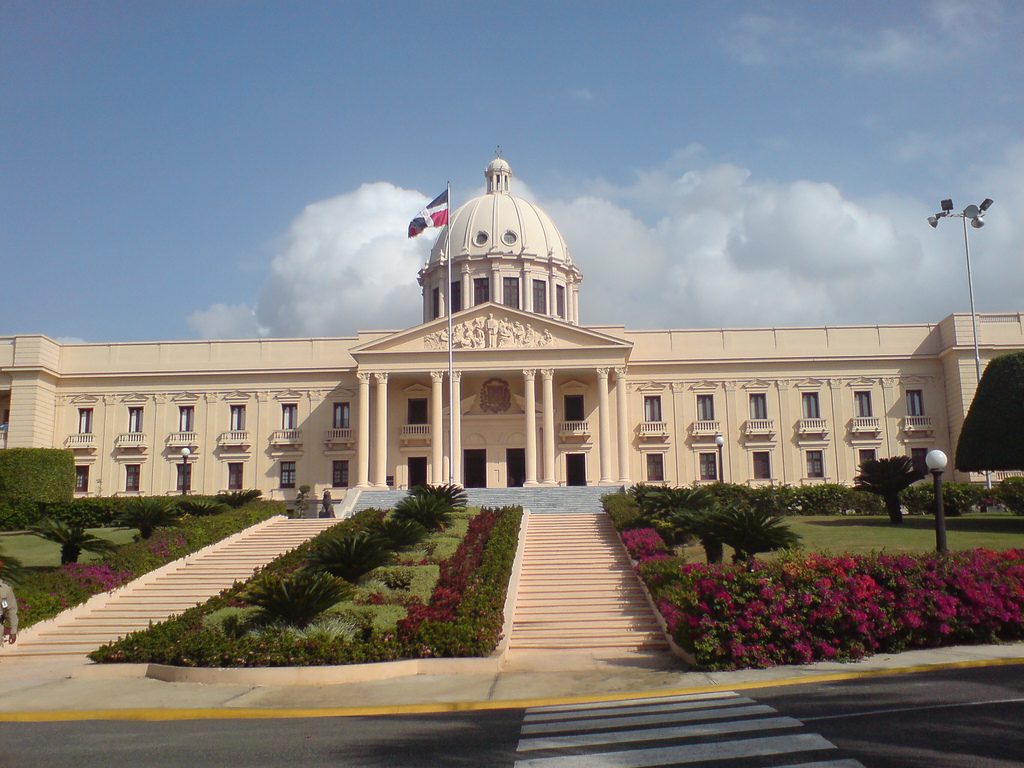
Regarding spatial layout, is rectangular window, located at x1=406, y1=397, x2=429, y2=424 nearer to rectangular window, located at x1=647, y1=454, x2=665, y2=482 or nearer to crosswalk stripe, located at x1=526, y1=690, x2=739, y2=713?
rectangular window, located at x1=647, y1=454, x2=665, y2=482

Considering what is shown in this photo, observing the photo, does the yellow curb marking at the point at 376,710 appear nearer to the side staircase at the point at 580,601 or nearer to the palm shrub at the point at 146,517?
the side staircase at the point at 580,601

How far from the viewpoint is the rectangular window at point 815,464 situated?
159 feet

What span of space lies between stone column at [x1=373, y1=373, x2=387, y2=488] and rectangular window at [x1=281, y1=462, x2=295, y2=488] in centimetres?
586

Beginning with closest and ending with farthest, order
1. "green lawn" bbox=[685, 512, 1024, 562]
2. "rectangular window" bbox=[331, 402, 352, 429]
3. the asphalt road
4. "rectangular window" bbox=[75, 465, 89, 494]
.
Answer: the asphalt road, "green lawn" bbox=[685, 512, 1024, 562], "rectangular window" bbox=[75, 465, 89, 494], "rectangular window" bbox=[331, 402, 352, 429]

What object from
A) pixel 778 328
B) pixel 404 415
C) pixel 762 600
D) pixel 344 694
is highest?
pixel 778 328

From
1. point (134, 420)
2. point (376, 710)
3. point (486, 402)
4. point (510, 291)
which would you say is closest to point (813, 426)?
point (486, 402)

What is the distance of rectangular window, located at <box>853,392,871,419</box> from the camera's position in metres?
49.0

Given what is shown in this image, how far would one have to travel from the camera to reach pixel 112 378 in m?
50.8

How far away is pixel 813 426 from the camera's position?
48656mm

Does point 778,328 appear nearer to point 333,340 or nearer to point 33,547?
point 333,340

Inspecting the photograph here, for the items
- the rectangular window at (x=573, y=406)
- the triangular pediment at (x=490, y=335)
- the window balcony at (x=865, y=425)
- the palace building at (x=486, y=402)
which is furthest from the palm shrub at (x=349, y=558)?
the window balcony at (x=865, y=425)

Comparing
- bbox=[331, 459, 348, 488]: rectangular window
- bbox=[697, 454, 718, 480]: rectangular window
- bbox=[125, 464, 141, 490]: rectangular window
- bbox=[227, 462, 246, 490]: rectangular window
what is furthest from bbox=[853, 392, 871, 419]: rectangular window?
bbox=[125, 464, 141, 490]: rectangular window

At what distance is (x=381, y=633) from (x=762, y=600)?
668cm

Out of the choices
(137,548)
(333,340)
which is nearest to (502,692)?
(137,548)
